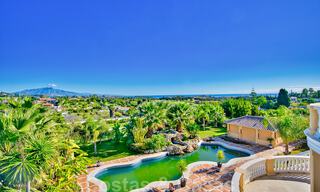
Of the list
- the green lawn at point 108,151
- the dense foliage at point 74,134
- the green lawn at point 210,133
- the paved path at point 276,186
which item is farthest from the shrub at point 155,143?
the paved path at point 276,186

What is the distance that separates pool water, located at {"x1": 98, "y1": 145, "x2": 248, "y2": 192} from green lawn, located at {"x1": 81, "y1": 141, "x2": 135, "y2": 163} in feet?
8.11

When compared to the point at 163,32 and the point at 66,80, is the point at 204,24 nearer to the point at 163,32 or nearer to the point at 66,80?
the point at 163,32

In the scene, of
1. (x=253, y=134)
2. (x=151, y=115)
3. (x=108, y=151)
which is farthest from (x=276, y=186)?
(x=108, y=151)

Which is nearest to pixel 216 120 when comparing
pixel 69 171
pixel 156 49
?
pixel 156 49

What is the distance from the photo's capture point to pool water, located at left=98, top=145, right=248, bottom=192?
43.2 ft

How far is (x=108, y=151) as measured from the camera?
19.9 metres

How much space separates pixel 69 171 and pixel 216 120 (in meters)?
28.1

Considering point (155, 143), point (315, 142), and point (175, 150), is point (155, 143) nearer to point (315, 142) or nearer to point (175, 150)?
point (175, 150)

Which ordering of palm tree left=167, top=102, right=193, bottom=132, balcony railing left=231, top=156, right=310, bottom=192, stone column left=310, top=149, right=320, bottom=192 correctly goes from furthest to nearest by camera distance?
palm tree left=167, top=102, right=193, bottom=132 < balcony railing left=231, top=156, right=310, bottom=192 < stone column left=310, top=149, right=320, bottom=192

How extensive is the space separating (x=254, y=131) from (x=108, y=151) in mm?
16192

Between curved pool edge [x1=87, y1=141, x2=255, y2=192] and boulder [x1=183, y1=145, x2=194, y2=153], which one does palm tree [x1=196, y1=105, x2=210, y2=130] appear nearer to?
curved pool edge [x1=87, y1=141, x2=255, y2=192]

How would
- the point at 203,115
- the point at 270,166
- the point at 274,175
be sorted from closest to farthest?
the point at 274,175 < the point at 270,166 < the point at 203,115

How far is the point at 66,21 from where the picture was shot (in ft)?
65.2

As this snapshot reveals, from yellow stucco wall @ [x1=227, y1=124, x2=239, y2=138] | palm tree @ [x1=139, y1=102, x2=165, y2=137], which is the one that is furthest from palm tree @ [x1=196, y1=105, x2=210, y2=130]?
palm tree @ [x1=139, y1=102, x2=165, y2=137]
